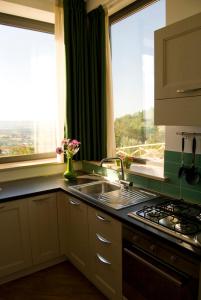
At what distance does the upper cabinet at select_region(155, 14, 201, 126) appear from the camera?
4.23ft

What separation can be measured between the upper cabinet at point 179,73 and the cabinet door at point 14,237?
1.39 meters

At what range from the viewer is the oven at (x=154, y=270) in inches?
46.6

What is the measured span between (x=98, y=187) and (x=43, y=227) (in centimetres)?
64

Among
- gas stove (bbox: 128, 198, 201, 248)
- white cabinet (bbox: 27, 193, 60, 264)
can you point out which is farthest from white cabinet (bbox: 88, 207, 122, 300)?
white cabinet (bbox: 27, 193, 60, 264)

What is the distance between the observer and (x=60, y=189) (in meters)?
2.23

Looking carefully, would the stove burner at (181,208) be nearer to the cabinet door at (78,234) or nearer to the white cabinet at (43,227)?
the cabinet door at (78,234)

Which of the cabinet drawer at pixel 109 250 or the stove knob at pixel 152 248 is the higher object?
the stove knob at pixel 152 248

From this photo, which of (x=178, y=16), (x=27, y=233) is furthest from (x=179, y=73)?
(x=27, y=233)

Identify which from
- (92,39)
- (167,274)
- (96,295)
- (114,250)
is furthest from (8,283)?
(92,39)

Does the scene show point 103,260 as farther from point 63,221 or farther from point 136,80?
point 136,80

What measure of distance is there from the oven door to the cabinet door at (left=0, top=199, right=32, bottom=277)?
0.99 m

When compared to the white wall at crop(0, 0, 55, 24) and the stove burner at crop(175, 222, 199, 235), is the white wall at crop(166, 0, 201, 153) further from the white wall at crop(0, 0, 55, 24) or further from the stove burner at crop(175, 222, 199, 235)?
the white wall at crop(0, 0, 55, 24)

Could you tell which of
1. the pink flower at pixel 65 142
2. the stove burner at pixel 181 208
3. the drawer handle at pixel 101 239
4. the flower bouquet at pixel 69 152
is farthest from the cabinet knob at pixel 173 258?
the pink flower at pixel 65 142

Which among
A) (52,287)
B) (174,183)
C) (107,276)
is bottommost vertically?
(52,287)
